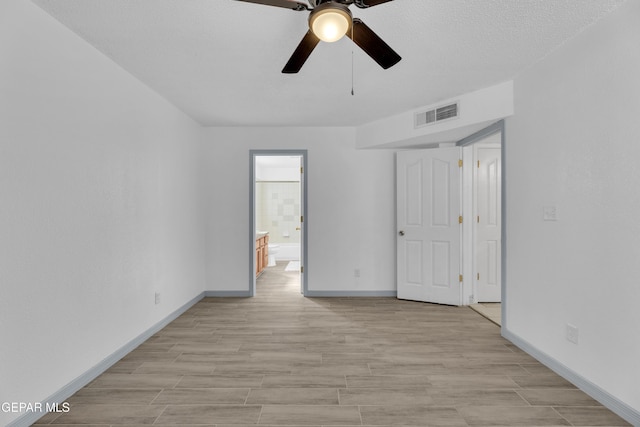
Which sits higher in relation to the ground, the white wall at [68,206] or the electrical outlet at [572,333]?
the white wall at [68,206]

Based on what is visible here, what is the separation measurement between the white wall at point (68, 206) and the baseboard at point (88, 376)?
5 cm

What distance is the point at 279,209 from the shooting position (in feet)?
28.3

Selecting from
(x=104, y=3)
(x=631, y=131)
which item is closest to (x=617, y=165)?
(x=631, y=131)

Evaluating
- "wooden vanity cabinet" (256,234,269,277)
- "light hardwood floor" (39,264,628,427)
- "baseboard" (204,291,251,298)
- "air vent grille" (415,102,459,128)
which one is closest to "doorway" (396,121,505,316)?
"air vent grille" (415,102,459,128)

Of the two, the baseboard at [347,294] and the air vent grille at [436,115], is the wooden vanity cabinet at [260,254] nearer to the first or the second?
the baseboard at [347,294]

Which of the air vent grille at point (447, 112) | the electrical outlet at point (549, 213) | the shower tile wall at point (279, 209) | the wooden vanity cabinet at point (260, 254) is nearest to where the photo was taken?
the electrical outlet at point (549, 213)

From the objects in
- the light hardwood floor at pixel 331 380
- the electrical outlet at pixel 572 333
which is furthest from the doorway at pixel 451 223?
the electrical outlet at pixel 572 333

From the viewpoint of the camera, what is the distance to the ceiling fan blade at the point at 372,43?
1573 mm

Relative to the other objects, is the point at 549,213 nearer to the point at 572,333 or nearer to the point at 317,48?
the point at 572,333

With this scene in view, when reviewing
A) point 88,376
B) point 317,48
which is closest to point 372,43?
point 317,48

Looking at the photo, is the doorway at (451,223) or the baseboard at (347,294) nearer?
the doorway at (451,223)

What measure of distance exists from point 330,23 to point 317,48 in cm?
109

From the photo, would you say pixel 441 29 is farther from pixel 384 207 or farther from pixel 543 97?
pixel 384 207

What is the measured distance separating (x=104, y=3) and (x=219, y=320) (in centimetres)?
299
